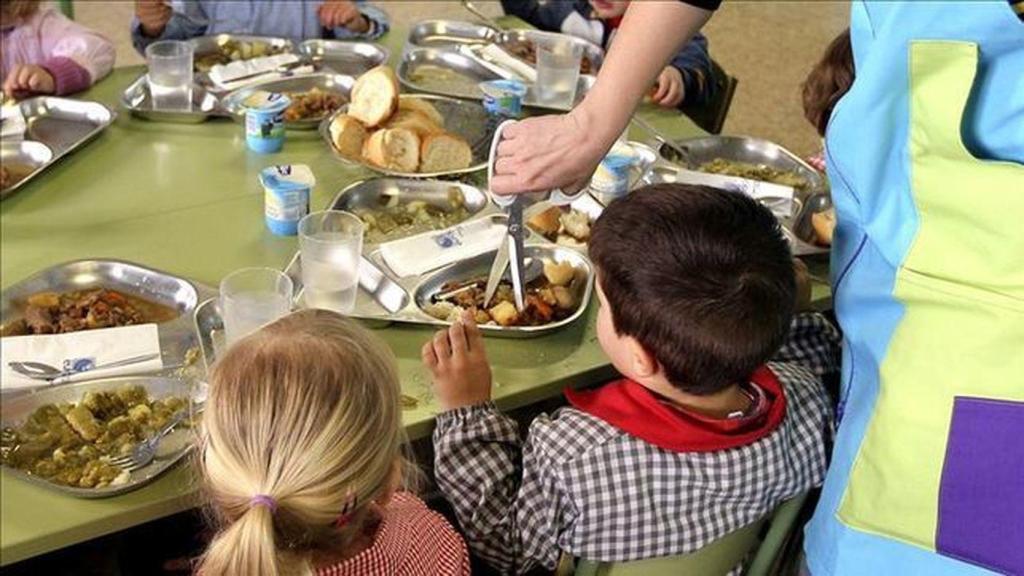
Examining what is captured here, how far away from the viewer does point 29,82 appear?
1.80 metres

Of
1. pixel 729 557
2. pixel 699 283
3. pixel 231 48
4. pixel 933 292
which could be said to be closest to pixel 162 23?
pixel 231 48

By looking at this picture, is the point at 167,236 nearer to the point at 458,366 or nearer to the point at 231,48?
the point at 458,366

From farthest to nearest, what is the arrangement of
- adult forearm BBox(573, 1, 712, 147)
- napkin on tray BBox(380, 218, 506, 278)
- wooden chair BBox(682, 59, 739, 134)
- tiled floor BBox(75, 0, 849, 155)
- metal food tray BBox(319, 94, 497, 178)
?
1. tiled floor BBox(75, 0, 849, 155)
2. wooden chair BBox(682, 59, 739, 134)
3. metal food tray BBox(319, 94, 497, 178)
4. napkin on tray BBox(380, 218, 506, 278)
5. adult forearm BBox(573, 1, 712, 147)

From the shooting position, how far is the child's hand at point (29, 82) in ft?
5.89

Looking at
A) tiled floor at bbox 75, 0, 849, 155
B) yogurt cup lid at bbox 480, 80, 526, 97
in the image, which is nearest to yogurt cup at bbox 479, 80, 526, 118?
yogurt cup lid at bbox 480, 80, 526, 97

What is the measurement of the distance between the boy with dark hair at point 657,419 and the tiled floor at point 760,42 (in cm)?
269

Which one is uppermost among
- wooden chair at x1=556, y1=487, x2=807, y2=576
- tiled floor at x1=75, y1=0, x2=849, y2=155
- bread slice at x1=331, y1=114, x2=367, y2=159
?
bread slice at x1=331, y1=114, x2=367, y2=159

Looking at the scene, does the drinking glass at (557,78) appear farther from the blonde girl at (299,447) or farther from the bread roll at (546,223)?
the blonde girl at (299,447)

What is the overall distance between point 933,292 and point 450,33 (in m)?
1.58

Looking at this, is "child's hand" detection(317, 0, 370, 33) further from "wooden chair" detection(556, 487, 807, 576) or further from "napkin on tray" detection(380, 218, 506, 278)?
"wooden chair" detection(556, 487, 807, 576)

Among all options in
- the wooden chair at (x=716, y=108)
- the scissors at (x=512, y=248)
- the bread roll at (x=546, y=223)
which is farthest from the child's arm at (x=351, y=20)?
the scissors at (x=512, y=248)

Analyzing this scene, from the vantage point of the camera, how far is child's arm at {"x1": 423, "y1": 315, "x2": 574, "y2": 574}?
1189 millimetres

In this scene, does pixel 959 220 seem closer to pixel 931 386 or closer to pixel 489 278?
pixel 931 386

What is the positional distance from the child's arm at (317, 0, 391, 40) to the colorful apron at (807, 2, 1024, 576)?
1.45 metres
